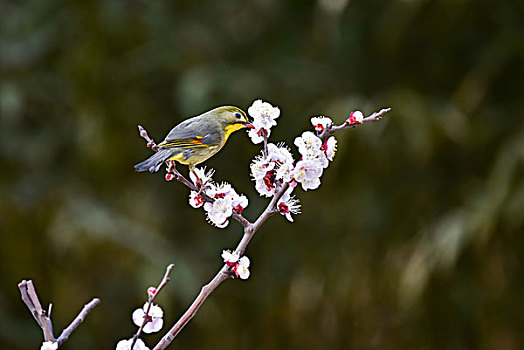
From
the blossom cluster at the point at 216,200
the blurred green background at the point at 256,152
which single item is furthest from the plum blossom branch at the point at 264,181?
the blurred green background at the point at 256,152

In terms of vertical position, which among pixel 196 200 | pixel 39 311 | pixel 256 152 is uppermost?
pixel 256 152

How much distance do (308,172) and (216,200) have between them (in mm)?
74

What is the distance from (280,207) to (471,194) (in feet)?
4.15

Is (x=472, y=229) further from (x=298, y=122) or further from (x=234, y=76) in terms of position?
(x=234, y=76)

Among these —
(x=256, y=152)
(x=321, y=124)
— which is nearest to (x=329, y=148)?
(x=321, y=124)

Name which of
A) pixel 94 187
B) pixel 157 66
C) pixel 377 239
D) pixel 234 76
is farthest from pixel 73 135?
pixel 377 239

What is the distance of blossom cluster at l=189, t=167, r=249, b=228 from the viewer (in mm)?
450

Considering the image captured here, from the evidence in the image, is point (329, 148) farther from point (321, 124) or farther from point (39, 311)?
point (39, 311)

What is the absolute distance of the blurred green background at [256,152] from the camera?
160 centimetres

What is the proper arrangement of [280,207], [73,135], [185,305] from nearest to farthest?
[280,207]
[185,305]
[73,135]

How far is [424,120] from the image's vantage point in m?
1.54

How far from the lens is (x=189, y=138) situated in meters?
0.49

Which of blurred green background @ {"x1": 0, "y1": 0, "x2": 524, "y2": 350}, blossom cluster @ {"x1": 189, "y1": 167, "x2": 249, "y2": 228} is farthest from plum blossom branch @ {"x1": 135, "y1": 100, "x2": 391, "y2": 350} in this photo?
blurred green background @ {"x1": 0, "y1": 0, "x2": 524, "y2": 350}

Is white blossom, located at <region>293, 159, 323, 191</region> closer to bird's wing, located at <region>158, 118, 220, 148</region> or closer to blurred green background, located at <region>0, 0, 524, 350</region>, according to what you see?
bird's wing, located at <region>158, 118, 220, 148</region>
